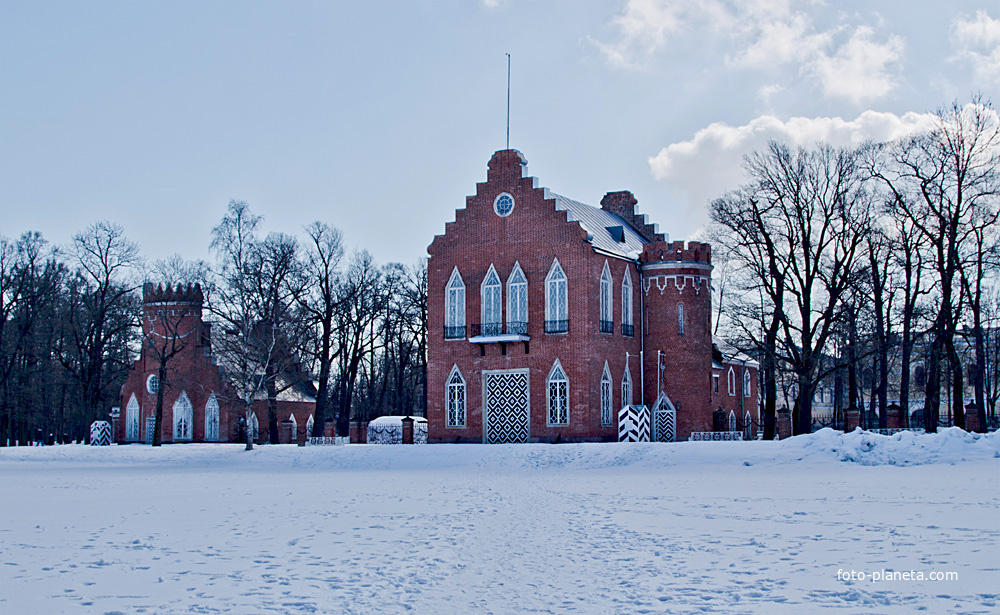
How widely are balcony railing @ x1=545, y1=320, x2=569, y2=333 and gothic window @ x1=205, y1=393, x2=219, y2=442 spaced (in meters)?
23.1

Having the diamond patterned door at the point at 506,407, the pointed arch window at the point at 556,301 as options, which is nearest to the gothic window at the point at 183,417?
the diamond patterned door at the point at 506,407

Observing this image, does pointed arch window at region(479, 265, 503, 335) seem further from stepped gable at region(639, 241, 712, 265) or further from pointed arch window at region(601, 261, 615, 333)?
stepped gable at region(639, 241, 712, 265)

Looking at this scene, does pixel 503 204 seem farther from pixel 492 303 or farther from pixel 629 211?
pixel 629 211

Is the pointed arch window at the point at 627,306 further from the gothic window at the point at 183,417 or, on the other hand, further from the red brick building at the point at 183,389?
the gothic window at the point at 183,417

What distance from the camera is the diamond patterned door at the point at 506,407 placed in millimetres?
38781

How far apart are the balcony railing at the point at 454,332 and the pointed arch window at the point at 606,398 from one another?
227 inches

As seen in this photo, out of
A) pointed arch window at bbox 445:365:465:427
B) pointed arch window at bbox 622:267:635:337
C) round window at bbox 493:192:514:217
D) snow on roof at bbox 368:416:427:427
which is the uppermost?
round window at bbox 493:192:514:217

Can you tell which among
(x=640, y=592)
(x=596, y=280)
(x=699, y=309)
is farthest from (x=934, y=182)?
(x=640, y=592)

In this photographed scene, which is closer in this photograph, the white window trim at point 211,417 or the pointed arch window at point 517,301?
the pointed arch window at point 517,301

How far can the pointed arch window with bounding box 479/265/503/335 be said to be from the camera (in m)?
39.6

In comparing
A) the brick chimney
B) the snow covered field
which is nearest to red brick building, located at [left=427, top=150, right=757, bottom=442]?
the brick chimney

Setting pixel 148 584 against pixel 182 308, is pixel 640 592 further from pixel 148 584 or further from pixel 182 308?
pixel 182 308

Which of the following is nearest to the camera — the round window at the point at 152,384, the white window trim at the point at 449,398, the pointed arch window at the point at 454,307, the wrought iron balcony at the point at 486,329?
the wrought iron balcony at the point at 486,329

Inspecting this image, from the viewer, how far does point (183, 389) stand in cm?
5416
